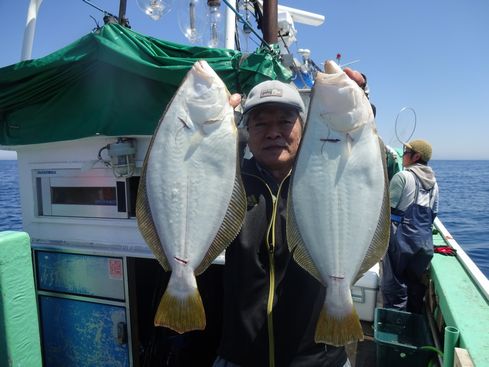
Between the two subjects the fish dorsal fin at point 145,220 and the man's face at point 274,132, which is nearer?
the fish dorsal fin at point 145,220

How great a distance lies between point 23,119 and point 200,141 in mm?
2742

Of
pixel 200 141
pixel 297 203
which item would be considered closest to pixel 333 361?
pixel 297 203

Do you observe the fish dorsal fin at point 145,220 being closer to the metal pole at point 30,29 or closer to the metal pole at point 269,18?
the metal pole at point 269,18

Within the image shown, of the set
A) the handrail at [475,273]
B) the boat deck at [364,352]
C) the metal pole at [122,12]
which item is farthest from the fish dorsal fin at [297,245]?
the metal pole at [122,12]

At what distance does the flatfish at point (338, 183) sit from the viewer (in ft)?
5.77

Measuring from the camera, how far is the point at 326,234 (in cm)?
178

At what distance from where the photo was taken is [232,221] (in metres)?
1.83

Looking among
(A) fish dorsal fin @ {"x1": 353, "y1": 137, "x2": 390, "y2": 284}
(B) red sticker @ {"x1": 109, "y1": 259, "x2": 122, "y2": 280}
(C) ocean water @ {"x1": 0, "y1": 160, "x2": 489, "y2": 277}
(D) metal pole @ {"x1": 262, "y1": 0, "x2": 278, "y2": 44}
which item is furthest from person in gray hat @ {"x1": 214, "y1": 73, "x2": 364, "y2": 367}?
(C) ocean water @ {"x1": 0, "y1": 160, "x2": 489, "y2": 277}

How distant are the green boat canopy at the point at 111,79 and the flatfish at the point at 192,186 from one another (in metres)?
1.20

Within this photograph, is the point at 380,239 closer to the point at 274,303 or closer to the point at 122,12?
the point at 274,303

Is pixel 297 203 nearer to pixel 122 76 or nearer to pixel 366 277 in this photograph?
pixel 122 76

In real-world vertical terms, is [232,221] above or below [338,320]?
above

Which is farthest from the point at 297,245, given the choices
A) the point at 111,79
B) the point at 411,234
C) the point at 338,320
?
the point at 411,234

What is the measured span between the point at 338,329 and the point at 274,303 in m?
0.39
